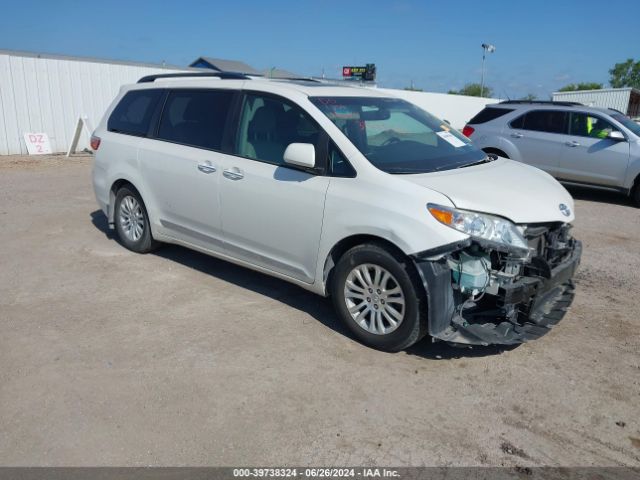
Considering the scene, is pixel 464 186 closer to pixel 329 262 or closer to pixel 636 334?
pixel 329 262

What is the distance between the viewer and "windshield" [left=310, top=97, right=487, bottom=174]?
431cm

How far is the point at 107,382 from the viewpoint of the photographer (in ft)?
12.0

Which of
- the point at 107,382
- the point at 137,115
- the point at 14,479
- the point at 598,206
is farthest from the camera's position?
the point at 598,206

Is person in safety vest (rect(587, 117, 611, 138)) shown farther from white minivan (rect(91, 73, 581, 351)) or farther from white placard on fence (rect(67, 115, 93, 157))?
white placard on fence (rect(67, 115, 93, 157))

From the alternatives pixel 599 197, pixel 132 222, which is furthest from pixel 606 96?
pixel 132 222

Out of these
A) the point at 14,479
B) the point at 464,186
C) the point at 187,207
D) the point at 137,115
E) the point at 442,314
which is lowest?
the point at 14,479

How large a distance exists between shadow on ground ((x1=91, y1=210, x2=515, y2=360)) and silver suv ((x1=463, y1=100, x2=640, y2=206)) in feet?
21.6

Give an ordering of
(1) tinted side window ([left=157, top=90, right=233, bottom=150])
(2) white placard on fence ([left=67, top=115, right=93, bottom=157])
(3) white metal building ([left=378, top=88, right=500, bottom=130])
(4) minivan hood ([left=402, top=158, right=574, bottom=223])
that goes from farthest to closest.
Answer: (3) white metal building ([left=378, top=88, right=500, bottom=130]) < (2) white placard on fence ([left=67, top=115, right=93, bottom=157]) < (1) tinted side window ([left=157, top=90, right=233, bottom=150]) < (4) minivan hood ([left=402, top=158, right=574, bottom=223])

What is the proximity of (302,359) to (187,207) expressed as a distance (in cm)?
214

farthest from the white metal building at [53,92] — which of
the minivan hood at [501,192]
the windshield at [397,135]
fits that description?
the minivan hood at [501,192]

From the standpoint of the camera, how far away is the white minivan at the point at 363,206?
3768 mm

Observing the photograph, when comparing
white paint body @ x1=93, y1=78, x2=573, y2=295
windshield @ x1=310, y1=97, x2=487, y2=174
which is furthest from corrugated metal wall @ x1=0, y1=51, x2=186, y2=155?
windshield @ x1=310, y1=97, x2=487, y2=174

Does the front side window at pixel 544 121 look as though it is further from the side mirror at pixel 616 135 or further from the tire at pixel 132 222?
the tire at pixel 132 222

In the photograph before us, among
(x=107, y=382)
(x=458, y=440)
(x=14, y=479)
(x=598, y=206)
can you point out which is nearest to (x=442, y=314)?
(x=458, y=440)
